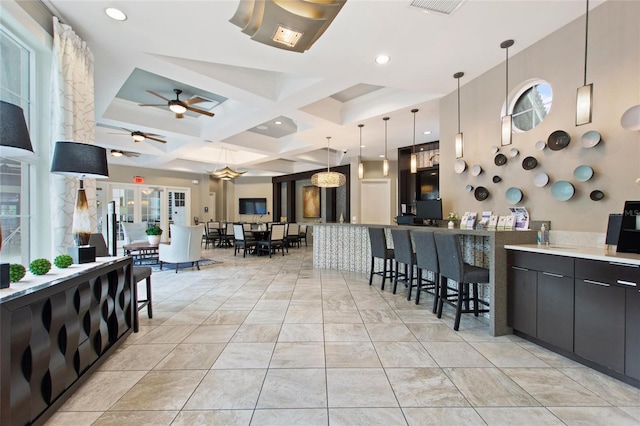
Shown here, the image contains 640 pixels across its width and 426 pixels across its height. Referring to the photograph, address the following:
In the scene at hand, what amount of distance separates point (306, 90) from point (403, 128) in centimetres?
275

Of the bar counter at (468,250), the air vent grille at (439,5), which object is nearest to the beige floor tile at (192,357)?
the bar counter at (468,250)

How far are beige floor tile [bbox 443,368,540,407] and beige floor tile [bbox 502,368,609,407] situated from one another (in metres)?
0.07

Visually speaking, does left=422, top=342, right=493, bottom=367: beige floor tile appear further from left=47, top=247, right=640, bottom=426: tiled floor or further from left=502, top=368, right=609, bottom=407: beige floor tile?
left=502, top=368, right=609, bottom=407: beige floor tile

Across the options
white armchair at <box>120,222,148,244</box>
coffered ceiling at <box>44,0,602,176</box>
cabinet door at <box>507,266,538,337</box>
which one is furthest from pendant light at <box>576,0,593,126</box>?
white armchair at <box>120,222,148,244</box>

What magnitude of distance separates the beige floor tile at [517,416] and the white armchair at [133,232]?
26.2ft

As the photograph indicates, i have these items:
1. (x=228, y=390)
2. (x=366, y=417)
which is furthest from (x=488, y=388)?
(x=228, y=390)

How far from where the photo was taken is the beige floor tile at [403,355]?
2271mm

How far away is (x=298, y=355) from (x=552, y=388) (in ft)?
6.03

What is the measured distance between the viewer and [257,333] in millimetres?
2855

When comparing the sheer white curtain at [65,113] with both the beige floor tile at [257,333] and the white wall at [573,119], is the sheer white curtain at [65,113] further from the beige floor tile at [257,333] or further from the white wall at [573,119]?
the white wall at [573,119]

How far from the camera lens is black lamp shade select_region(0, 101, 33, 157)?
1.46m

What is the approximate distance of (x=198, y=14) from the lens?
252 cm

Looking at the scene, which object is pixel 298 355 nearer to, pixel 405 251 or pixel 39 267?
pixel 39 267

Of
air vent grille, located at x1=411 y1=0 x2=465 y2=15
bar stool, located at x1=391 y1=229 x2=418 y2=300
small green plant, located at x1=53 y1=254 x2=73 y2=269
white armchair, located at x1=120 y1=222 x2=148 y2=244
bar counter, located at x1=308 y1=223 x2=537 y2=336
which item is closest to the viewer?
small green plant, located at x1=53 y1=254 x2=73 y2=269
